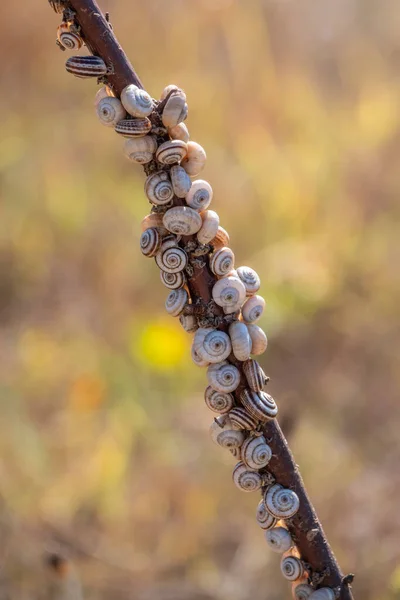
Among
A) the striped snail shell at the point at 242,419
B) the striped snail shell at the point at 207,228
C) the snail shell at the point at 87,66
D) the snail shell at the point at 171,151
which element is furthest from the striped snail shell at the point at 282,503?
the snail shell at the point at 87,66

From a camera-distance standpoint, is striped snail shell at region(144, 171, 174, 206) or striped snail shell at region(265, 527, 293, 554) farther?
striped snail shell at region(265, 527, 293, 554)

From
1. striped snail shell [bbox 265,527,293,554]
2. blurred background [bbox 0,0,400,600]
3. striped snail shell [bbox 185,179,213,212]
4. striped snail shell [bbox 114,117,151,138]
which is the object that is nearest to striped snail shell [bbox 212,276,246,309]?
striped snail shell [bbox 185,179,213,212]

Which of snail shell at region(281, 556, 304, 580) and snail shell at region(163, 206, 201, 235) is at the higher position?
snail shell at region(163, 206, 201, 235)

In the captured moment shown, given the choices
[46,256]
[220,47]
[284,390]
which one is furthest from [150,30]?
[284,390]

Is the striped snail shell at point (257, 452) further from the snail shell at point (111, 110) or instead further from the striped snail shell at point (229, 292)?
the snail shell at point (111, 110)

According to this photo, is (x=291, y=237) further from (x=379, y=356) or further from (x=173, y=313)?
(x=173, y=313)

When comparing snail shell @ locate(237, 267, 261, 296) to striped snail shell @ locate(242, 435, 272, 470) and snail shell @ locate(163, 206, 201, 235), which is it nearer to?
snail shell @ locate(163, 206, 201, 235)
